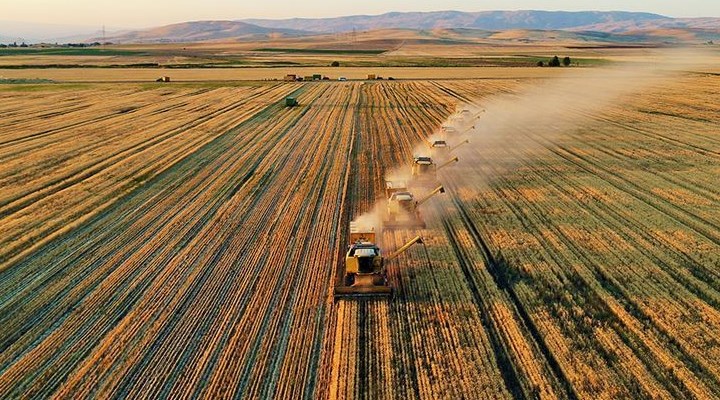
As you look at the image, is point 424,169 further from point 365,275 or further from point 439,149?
point 365,275

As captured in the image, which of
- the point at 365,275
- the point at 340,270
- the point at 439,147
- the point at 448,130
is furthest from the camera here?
the point at 448,130

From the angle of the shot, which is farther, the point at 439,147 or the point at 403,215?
the point at 439,147

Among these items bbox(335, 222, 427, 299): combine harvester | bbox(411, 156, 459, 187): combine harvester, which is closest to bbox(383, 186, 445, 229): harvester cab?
bbox(411, 156, 459, 187): combine harvester

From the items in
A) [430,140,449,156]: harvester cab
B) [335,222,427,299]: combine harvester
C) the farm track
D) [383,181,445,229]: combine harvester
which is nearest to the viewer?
the farm track

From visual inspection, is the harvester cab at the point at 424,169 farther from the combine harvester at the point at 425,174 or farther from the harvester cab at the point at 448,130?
the harvester cab at the point at 448,130

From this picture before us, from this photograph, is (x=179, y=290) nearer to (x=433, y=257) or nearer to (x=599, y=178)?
(x=433, y=257)

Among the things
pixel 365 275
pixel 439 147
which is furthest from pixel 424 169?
pixel 365 275

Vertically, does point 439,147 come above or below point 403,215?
above

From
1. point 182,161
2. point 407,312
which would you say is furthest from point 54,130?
point 407,312

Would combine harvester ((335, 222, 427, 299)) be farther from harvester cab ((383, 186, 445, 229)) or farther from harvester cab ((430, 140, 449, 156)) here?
harvester cab ((430, 140, 449, 156))
